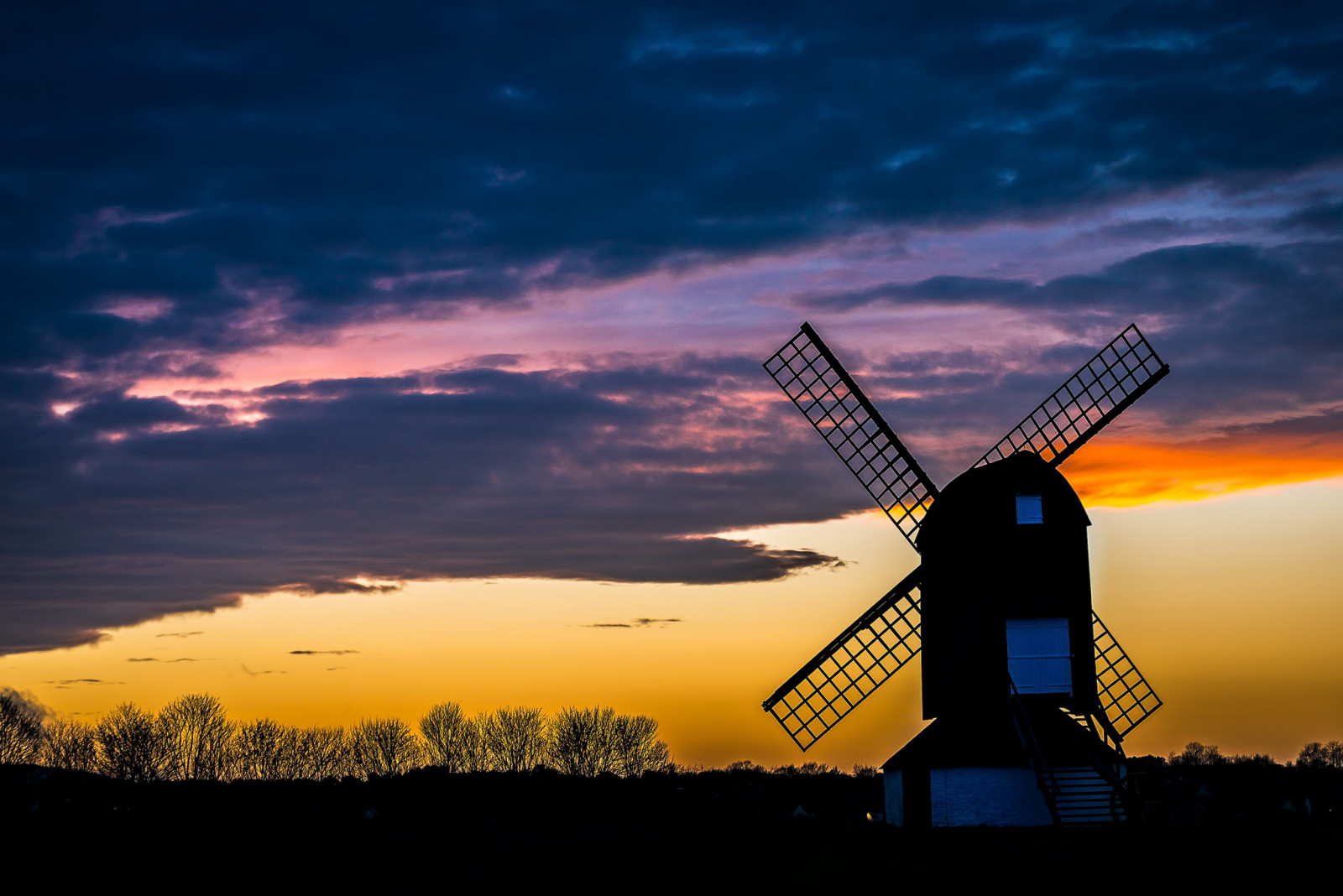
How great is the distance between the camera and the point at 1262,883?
77.9 ft

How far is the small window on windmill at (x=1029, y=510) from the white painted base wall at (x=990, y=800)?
6996mm

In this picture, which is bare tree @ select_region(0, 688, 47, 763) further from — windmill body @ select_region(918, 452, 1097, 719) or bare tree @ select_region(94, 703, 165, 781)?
windmill body @ select_region(918, 452, 1097, 719)

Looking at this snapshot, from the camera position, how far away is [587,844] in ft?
114

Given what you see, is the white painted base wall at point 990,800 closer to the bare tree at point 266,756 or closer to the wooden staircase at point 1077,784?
the wooden staircase at point 1077,784

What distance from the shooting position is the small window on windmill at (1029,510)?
34.2 m

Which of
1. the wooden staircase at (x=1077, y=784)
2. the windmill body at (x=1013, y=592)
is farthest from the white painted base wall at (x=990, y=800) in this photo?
the windmill body at (x=1013, y=592)

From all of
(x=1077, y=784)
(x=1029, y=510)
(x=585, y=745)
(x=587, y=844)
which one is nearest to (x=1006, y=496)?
(x=1029, y=510)

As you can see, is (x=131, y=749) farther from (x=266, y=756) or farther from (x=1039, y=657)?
(x=1039, y=657)

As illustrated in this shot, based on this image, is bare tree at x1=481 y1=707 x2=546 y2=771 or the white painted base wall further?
bare tree at x1=481 y1=707 x2=546 y2=771

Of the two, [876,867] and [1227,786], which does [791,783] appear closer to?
[1227,786]

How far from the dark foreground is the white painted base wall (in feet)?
4.36

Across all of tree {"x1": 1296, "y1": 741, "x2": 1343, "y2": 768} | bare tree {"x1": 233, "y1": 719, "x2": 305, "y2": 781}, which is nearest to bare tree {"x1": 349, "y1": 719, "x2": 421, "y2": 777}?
bare tree {"x1": 233, "y1": 719, "x2": 305, "y2": 781}

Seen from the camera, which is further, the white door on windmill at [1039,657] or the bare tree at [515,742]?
the bare tree at [515,742]

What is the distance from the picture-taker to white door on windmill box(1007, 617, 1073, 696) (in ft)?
110
